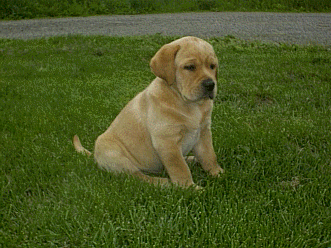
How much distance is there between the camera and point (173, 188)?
3.14 m

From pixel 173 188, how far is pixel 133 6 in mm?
16322

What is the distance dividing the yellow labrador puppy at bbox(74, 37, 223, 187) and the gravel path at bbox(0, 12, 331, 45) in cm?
754

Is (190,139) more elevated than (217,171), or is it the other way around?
(190,139)

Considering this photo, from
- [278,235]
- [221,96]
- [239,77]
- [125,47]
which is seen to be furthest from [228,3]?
[278,235]

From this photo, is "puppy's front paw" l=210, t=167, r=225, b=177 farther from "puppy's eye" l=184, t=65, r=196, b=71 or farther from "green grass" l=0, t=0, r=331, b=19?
"green grass" l=0, t=0, r=331, b=19

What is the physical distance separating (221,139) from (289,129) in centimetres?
76

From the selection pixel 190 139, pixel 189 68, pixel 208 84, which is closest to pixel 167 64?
pixel 189 68

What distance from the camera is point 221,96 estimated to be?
5.94 metres

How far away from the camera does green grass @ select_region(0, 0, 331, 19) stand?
16.7 metres

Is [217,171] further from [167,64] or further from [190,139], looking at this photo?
[167,64]

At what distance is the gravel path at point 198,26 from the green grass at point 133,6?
1.23 m

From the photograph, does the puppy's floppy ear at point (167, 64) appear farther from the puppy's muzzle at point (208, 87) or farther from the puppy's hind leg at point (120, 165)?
the puppy's hind leg at point (120, 165)

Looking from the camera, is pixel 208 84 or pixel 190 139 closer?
pixel 208 84

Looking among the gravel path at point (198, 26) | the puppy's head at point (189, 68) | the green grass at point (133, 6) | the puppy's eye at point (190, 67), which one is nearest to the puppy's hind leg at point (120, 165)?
the puppy's head at point (189, 68)
